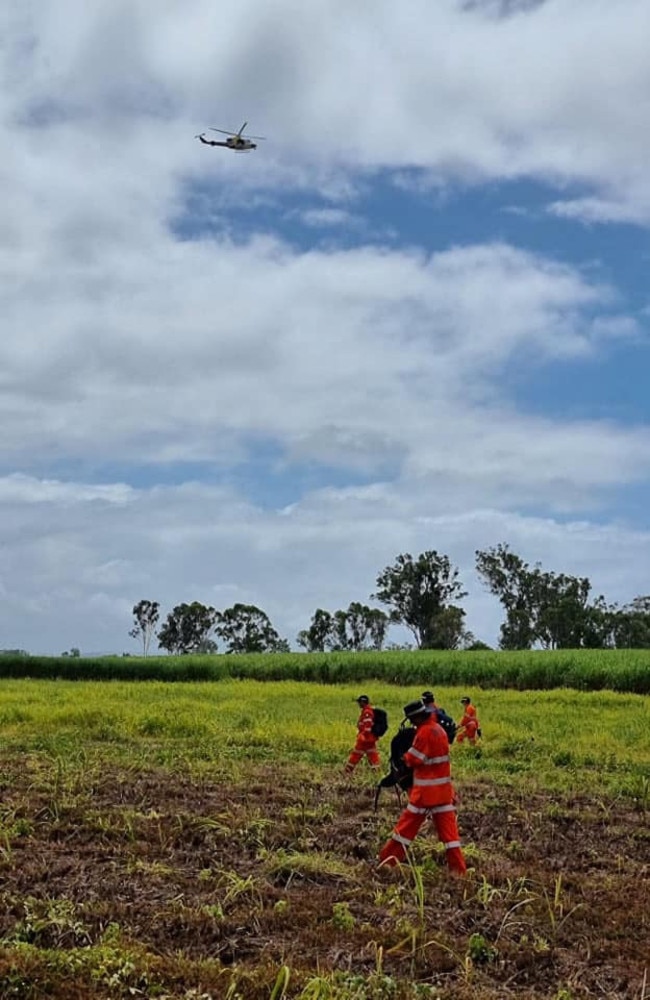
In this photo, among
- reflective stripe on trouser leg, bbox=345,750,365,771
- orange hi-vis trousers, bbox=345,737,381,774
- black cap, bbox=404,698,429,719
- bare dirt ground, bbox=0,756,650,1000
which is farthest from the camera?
reflective stripe on trouser leg, bbox=345,750,365,771

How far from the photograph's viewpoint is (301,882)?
25.0ft

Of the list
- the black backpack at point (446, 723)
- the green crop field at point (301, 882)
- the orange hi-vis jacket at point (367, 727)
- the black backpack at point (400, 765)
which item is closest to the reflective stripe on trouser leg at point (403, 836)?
the green crop field at point (301, 882)

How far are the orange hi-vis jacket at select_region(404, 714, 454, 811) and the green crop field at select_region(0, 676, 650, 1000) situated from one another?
0.58 m

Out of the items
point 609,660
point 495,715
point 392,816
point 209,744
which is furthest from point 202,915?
point 609,660

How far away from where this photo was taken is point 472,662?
34062mm

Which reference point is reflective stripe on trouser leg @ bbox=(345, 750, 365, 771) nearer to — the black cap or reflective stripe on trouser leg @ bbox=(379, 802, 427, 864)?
reflective stripe on trouser leg @ bbox=(379, 802, 427, 864)

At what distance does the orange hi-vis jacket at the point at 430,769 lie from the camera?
786 cm

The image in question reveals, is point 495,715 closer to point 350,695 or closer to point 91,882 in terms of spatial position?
point 350,695

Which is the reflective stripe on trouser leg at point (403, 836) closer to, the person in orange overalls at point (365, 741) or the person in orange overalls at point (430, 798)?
the person in orange overalls at point (430, 798)

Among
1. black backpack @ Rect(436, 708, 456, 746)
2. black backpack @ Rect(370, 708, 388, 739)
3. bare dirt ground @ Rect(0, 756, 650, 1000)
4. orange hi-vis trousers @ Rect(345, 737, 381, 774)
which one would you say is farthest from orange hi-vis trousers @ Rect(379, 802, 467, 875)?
orange hi-vis trousers @ Rect(345, 737, 381, 774)

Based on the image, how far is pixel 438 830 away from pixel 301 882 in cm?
119

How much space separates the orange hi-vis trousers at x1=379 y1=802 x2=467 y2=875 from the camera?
7.90 metres

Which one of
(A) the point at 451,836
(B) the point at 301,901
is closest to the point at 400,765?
(A) the point at 451,836

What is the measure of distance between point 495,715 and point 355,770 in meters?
9.76
